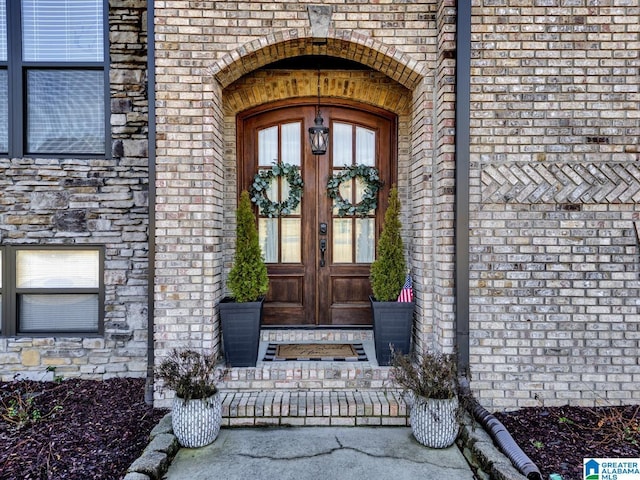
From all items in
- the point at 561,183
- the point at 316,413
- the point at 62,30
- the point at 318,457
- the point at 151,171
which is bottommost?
the point at 318,457

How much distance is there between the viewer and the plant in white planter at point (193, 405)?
2.74m

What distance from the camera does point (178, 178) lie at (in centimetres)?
326

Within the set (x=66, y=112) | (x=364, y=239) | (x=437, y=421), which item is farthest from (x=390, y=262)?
(x=66, y=112)

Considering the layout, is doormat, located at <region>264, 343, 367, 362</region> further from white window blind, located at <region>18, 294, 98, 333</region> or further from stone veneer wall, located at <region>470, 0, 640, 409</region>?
white window blind, located at <region>18, 294, 98, 333</region>

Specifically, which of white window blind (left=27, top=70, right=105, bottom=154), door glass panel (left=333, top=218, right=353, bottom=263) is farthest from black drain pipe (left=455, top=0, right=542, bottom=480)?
white window blind (left=27, top=70, right=105, bottom=154)

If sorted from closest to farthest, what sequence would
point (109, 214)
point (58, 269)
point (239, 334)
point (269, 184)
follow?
1. point (239, 334)
2. point (109, 214)
3. point (58, 269)
4. point (269, 184)

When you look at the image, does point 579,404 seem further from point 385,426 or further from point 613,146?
point 613,146

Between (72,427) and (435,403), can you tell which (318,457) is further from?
(72,427)

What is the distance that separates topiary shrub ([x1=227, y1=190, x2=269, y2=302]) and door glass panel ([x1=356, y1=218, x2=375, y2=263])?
1.16m

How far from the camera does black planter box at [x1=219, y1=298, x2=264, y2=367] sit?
338 centimetres

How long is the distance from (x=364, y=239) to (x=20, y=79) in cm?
356

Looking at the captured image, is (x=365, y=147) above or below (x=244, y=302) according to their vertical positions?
above

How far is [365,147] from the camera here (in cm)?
424

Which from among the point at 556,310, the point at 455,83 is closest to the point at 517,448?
the point at 556,310
